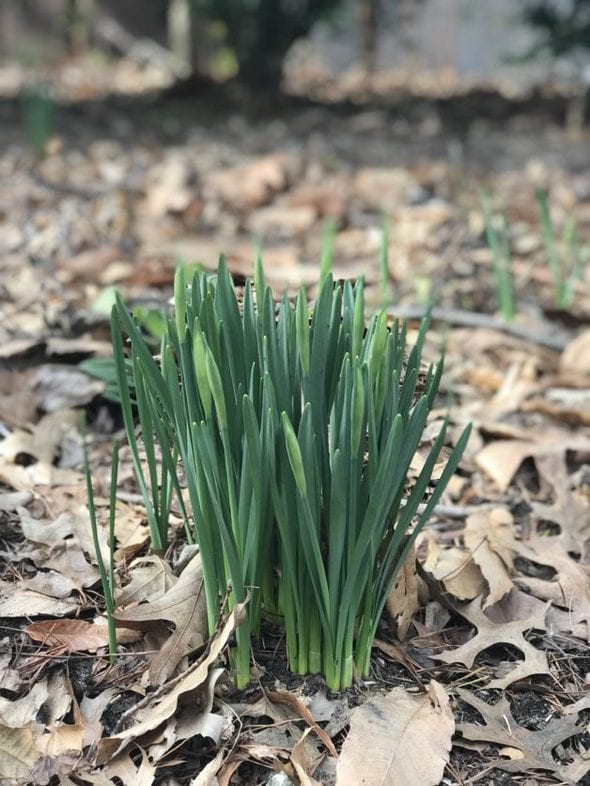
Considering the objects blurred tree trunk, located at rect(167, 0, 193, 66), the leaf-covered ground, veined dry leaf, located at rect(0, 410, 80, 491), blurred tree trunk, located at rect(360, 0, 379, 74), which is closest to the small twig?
the leaf-covered ground

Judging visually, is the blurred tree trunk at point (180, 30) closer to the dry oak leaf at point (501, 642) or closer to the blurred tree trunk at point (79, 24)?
the blurred tree trunk at point (79, 24)

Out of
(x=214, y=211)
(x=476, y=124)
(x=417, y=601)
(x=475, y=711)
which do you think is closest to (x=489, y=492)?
(x=417, y=601)

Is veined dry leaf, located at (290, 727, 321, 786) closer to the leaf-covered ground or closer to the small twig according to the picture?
the leaf-covered ground

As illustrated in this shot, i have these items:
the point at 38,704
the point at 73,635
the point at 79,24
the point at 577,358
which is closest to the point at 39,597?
the point at 73,635

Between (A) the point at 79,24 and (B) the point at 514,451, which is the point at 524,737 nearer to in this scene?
(B) the point at 514,451

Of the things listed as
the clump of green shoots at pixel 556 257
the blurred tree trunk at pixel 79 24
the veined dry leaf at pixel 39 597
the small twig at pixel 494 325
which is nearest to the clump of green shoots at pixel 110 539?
the veined dry leaf at pixel 39 597

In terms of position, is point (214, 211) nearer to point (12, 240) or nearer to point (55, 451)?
point (12, 240)
